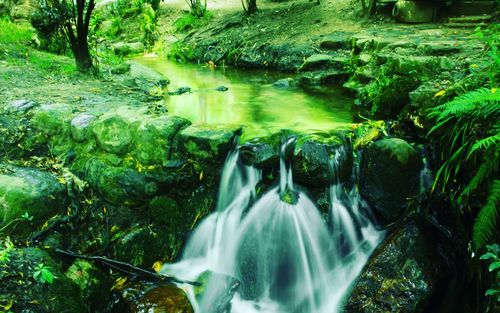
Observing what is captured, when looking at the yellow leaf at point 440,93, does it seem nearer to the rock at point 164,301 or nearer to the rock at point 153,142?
the rock at point 153,142

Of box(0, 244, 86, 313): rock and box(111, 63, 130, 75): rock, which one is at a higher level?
box(111, 63, 130, 75): rock

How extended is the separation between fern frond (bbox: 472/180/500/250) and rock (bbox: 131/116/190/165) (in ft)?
10.4

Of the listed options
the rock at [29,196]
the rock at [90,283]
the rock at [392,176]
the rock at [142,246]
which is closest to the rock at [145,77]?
the rock at [29,196]

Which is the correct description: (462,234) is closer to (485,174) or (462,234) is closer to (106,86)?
(485,174)

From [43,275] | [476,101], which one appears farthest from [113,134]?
[476,101]

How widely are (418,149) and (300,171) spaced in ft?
4.55

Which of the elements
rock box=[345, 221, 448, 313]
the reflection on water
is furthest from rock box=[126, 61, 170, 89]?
rock box=[345, 221, 448, 313]

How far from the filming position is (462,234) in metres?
3.48

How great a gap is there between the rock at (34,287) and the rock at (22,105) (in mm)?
2371

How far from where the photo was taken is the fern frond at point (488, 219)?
271 cm

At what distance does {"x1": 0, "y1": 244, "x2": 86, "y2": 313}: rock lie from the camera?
9.39ft

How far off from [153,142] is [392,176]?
276 centimetres

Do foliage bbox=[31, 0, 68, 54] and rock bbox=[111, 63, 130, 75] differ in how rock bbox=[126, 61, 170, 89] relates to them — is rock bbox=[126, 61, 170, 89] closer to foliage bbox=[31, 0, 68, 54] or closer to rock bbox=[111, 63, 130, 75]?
rock bbox=[111, 63, 130, 75]

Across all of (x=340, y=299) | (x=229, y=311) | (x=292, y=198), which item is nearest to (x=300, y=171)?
(x=292, y=198)
